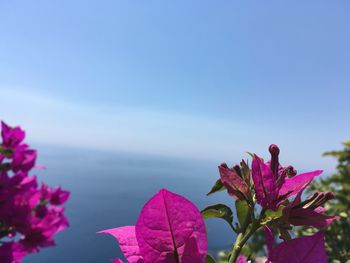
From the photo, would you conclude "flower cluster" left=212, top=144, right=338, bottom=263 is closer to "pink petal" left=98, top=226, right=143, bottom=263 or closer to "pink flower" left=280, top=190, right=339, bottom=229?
"pink flower" left=280, top=190, right=339, bottom=229

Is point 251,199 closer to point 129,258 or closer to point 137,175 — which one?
point 129,258

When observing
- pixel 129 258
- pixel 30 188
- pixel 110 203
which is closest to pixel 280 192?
pixel 129 258

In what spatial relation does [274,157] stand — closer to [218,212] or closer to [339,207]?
[218,212]

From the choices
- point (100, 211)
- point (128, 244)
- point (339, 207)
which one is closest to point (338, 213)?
point (339, 207)

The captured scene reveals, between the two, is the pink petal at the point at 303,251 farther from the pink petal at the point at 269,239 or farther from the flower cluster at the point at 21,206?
the flower cluster at the point at 21,206

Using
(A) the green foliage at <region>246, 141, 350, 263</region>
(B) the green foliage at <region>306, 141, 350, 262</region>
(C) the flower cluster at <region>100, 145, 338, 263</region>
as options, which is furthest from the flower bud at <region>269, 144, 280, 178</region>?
(B) the green foliage at <region>306, 141, 350, 262</region>
